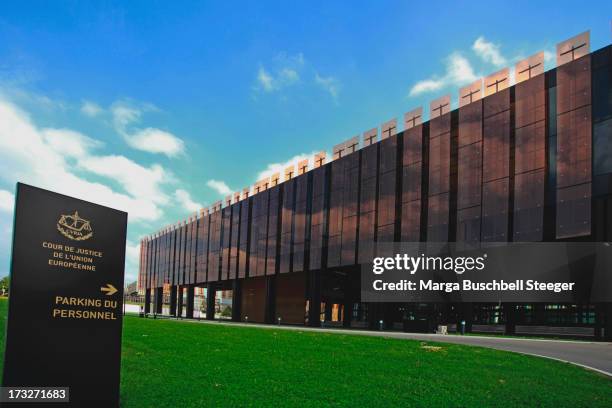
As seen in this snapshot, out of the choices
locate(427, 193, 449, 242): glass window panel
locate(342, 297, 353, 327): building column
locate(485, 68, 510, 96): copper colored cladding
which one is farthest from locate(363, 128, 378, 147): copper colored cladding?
locate(342, 297, 353, 327): building column

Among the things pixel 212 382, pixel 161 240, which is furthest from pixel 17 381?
pixel 161 240

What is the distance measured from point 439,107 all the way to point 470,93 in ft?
10.0

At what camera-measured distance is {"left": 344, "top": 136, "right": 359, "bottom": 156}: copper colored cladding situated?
54406mm

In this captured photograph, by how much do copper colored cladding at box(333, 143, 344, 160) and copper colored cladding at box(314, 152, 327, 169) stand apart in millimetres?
2041

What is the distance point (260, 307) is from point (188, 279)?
760 inches

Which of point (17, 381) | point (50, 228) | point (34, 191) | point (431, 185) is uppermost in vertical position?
point (431, 185)

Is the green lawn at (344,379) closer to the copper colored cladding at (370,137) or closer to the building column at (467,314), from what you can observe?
the building column at (467,314)

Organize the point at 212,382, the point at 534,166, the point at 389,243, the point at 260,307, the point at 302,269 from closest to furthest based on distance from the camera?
the point at 212,382, the point at 534,166, the point at 389,243, the point at 302,269, the point at 260,307

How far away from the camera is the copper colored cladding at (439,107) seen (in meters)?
44.8

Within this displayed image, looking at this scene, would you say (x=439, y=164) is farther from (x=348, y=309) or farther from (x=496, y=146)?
(x=348, y=309)

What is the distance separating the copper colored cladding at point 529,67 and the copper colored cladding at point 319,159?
945 inches

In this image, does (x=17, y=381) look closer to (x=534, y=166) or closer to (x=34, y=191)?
(x=34, y=191)

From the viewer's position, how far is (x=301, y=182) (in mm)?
62188

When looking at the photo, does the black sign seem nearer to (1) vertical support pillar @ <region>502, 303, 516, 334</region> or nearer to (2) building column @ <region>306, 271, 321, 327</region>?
(1) vertical support pillar @ <region>502, 303, 516, 334</region>
